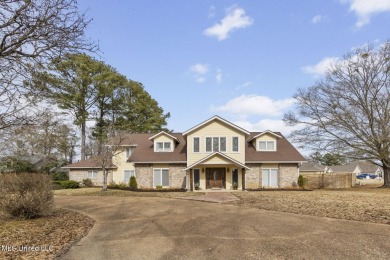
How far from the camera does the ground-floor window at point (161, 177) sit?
28869mm

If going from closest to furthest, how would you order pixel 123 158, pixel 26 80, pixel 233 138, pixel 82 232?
pixel 26 80 < pixel 82 232 < pixel 233 138 < pixel 123 158

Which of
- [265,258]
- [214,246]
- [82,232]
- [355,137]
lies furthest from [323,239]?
[355,137]

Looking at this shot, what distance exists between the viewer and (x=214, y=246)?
7.84m

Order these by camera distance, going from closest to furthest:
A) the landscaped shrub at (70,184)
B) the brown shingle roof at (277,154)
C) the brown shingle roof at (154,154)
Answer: the brown shingle roof at (277,154) → the brown shingle roof at (154,154) → the landscaped shrub at (70,184)

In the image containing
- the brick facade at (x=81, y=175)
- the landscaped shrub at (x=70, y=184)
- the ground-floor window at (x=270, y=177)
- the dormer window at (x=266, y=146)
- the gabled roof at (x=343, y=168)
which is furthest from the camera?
the gabled roof at (x=343, y=168)

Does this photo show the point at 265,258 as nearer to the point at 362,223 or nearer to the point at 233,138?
the point at 362,223

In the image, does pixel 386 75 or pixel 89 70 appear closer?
pixel 386 75

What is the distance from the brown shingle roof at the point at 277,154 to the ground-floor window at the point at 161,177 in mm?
7814

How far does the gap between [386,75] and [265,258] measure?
30.5 m

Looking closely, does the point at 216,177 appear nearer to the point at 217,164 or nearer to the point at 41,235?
the point at 217,164

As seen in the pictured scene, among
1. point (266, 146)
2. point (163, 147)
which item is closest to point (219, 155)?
point (266, 146)

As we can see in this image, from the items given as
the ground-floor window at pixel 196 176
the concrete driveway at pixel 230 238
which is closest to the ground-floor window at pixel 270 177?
the ground-floor window at pixel 196 176

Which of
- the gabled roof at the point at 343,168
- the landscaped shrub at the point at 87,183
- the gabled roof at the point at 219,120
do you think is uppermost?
the gabled roof at the point at 219,120

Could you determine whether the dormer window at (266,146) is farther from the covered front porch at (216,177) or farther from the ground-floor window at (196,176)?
the ground-floor window at (196,176)
